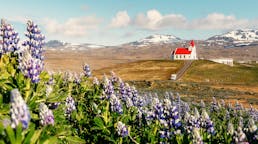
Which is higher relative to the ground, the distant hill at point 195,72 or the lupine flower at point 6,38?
the lupine flower at point 6,38

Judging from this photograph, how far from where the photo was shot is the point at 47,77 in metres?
6.36

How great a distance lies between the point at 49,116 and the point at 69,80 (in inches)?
210

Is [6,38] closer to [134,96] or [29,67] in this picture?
[29,67]

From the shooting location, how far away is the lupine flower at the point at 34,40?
293 inches

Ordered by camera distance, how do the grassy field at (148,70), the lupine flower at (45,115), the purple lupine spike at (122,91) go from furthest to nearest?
the grassy field at (148,70), the purple lupine spike at (122,91), the lupine flower at (45,115)

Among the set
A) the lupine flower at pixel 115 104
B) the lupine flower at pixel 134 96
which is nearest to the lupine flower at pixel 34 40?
the lupine flower at pixel 115 104

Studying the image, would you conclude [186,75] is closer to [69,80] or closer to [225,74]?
[225,74]

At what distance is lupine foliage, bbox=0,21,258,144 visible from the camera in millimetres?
4080

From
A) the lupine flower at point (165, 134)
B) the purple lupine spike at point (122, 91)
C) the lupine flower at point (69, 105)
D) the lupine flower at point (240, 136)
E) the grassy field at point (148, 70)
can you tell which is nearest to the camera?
the lupine flower at point (240, 136)

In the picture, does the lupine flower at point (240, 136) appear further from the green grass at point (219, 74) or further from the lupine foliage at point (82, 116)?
the green grass at point (219, 74)

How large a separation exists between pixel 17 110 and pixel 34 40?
420 cm

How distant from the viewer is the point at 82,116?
28.7ft

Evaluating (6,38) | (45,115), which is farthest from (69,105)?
(45,115)

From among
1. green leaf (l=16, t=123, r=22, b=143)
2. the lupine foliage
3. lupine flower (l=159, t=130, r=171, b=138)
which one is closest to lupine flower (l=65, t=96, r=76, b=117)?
the lupine foliage
